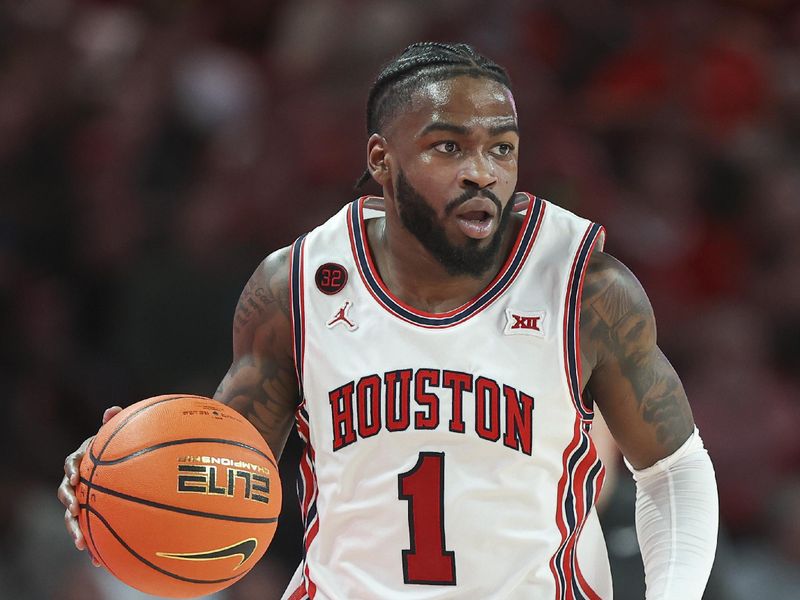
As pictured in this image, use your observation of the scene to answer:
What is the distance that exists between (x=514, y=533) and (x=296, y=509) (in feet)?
7.72

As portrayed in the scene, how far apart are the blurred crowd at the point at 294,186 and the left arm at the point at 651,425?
2.18m

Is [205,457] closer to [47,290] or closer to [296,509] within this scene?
[296,509]

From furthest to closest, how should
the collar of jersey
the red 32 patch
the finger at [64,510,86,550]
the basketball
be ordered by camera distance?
the red 32 patch, the collar of jersey, the finger at [64,510,86,550], the basketball

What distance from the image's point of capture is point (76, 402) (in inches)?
255

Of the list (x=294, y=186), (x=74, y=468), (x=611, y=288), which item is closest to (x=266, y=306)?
(x=74, y=468)

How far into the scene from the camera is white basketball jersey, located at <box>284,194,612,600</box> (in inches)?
131

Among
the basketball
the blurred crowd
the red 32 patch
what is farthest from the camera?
the blurred crowd

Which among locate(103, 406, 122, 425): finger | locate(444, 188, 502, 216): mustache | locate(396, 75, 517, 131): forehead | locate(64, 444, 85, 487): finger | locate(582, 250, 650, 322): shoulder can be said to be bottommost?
locate(64, 444, 85, 487): finger

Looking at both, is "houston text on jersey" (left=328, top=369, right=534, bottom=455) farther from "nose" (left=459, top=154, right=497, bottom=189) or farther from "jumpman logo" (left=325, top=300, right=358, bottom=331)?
"nose" (left=459, top=154, right=497, bottom=189)

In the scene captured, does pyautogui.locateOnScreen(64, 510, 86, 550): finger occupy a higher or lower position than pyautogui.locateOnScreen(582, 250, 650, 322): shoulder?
lower

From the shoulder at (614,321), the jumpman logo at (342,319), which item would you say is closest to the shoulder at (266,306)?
the jumpman logo at (342,319)

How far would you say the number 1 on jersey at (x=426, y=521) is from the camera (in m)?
3.31

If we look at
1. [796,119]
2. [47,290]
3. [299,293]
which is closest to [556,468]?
[299,293]

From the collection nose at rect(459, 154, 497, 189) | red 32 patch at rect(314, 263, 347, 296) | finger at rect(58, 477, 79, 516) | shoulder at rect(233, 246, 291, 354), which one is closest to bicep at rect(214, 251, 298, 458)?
shoulder at rect(233, 246, 291, 354)
